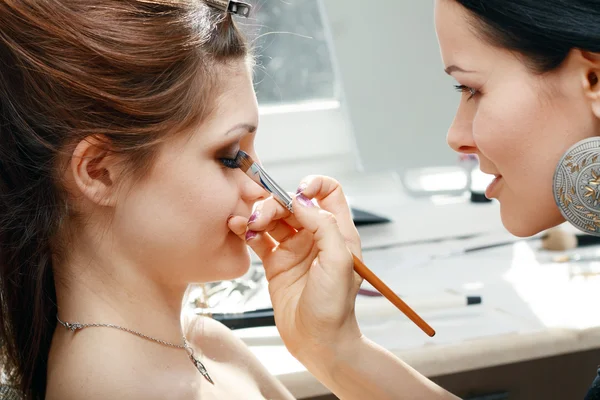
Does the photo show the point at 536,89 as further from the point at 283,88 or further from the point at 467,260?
the point at 283,88

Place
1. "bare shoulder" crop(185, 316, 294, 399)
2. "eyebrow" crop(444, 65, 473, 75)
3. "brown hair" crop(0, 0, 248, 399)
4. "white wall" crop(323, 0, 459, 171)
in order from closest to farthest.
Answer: "brown hair" crop(0, 0, 248, 399)
"eyebrow" crop(444, 65, 473, 75)
"bare shoulder" crop(185, 316, 294, 399)
"white wall" crop(323, 0, 459, 171)

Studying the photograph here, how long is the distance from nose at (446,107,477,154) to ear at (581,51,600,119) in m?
0.15

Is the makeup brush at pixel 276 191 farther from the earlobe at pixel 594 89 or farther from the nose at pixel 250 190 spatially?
the earlobe at pixel 594 89

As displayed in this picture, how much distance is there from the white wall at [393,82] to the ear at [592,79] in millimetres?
860

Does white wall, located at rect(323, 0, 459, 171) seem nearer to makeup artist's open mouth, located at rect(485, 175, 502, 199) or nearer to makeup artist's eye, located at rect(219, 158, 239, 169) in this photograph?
makeup artist's open mouth, located at rect(485, 175, 502, 199)

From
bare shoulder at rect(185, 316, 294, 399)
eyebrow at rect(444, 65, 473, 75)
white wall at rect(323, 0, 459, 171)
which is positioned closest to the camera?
eyebrow at rect(444, 65, 473, 75)

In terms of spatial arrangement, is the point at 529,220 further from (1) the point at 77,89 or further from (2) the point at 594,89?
(1) the point at 77,89

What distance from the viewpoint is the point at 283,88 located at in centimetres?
214

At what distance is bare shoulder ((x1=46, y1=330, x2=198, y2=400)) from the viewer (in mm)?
816

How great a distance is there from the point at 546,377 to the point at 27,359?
0.76 m

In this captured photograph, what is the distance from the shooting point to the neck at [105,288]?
86cm

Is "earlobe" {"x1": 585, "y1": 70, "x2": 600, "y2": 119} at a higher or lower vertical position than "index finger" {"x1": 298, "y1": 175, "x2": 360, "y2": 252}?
higher

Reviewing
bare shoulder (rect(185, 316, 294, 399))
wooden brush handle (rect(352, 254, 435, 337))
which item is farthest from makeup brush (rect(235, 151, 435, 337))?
bare shoulder (rect(185, 316, 294, 399))

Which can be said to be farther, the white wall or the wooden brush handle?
the white wall
